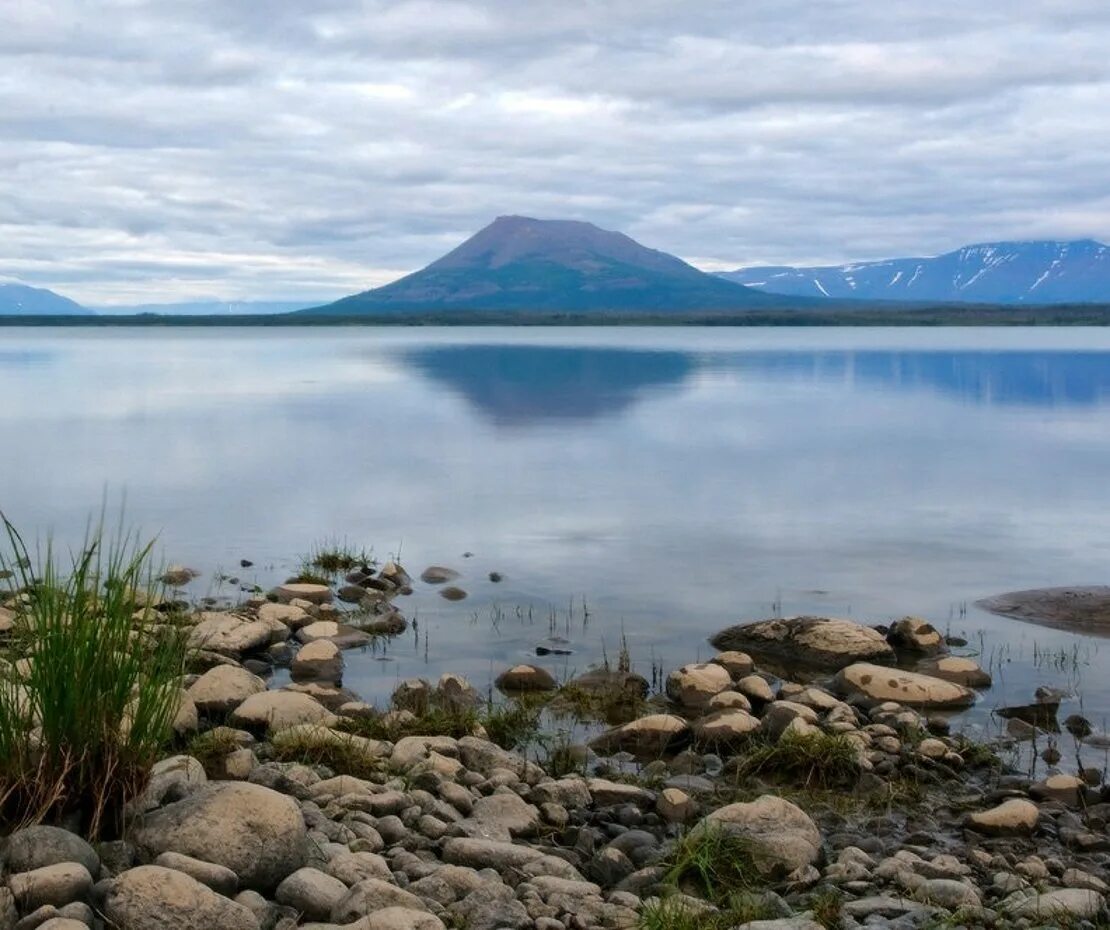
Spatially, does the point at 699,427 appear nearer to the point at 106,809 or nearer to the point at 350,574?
the point at 350,574

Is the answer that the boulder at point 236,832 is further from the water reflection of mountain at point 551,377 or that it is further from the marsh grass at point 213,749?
the water reflection of mountain at point 551,377

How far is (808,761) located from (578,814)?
7.41 feet

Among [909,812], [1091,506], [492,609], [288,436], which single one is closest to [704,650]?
[492,609]

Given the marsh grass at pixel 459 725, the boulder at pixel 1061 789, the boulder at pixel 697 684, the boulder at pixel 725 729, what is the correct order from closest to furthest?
the boulder at pixel 1061 789 → the marsh grass at pixel 459 725 → the boulder at pixel 725 729 → the boulder at pixel 697 684

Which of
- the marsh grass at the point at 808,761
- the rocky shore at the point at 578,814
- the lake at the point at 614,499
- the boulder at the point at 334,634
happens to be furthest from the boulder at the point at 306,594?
the marsh grass at the point at 808,761

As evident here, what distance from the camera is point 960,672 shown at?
543 inches

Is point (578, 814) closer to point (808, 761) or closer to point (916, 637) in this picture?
point (808, 761)

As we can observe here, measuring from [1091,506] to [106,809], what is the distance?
24.5 m

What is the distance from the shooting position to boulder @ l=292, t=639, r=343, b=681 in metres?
13.6

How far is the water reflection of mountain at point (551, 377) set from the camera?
5172 cm

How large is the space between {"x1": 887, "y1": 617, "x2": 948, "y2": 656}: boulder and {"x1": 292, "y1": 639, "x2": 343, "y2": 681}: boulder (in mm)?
6337

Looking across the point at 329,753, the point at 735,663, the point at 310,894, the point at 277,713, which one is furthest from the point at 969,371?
the point at 310,894

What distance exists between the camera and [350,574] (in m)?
19.0

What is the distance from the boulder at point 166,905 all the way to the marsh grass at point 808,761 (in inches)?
207
